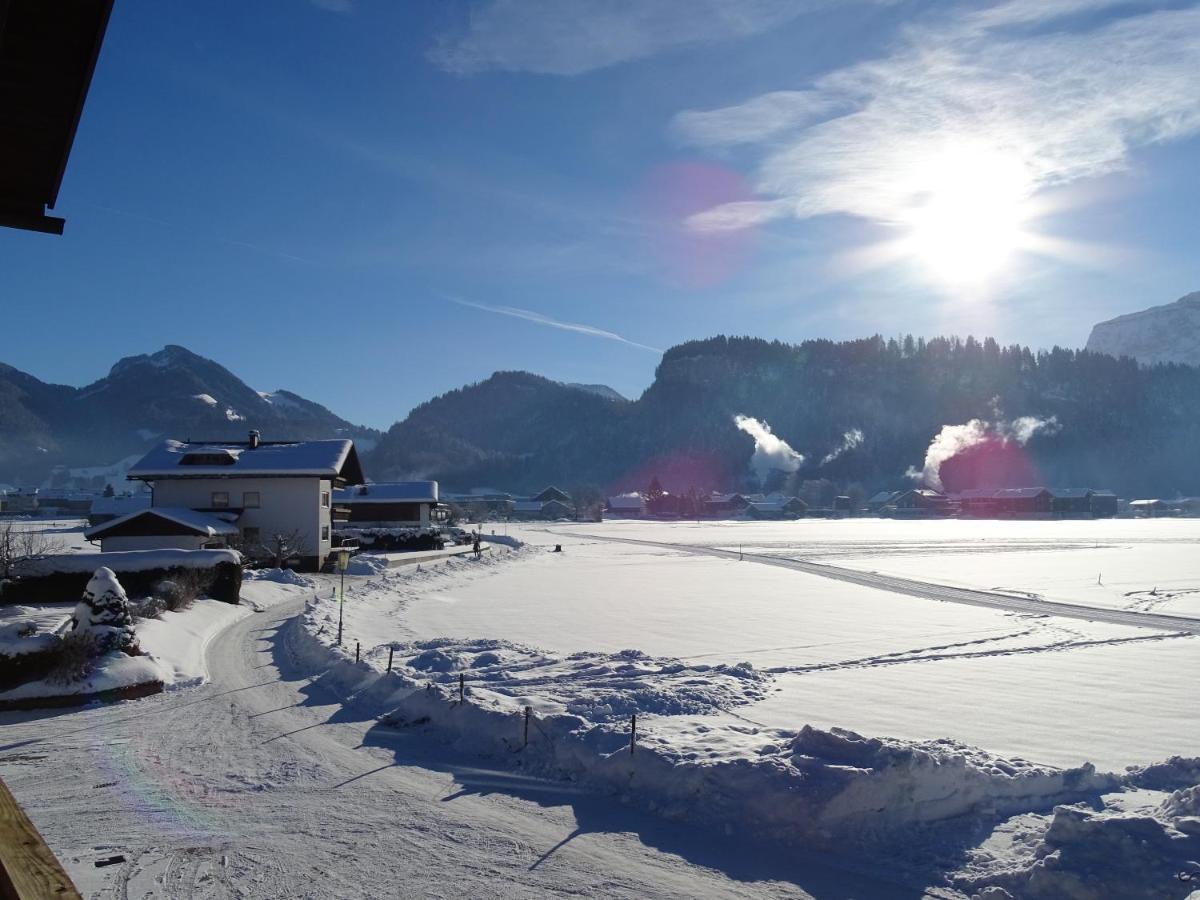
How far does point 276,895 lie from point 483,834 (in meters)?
2.10

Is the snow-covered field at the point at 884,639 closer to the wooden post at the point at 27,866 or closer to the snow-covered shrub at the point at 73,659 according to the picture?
the snow-covered shrub at the point at 73,659

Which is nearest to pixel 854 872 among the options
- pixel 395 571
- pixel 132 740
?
pixel 132 740

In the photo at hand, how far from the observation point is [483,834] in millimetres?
8320

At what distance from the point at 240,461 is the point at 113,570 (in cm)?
2000

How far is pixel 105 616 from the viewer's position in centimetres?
1617

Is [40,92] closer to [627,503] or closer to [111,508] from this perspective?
[111,508]

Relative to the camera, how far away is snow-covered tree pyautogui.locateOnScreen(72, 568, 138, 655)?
15852 mm

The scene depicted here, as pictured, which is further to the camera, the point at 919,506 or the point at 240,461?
the point at 919,506

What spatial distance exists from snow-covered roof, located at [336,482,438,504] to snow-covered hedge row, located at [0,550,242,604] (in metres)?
40.2

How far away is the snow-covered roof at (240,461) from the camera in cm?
4531

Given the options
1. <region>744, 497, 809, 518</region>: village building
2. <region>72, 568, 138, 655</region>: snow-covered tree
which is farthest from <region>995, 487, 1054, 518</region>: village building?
<region>72, 568, 138, 655</region>: snow-covered tree

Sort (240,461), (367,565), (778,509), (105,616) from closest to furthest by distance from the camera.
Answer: (105,616) → (367,565) → (240,461) → (778,509)

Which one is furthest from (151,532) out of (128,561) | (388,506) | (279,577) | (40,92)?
(40,92)

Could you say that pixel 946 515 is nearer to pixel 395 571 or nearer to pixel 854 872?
pixel 395 571
